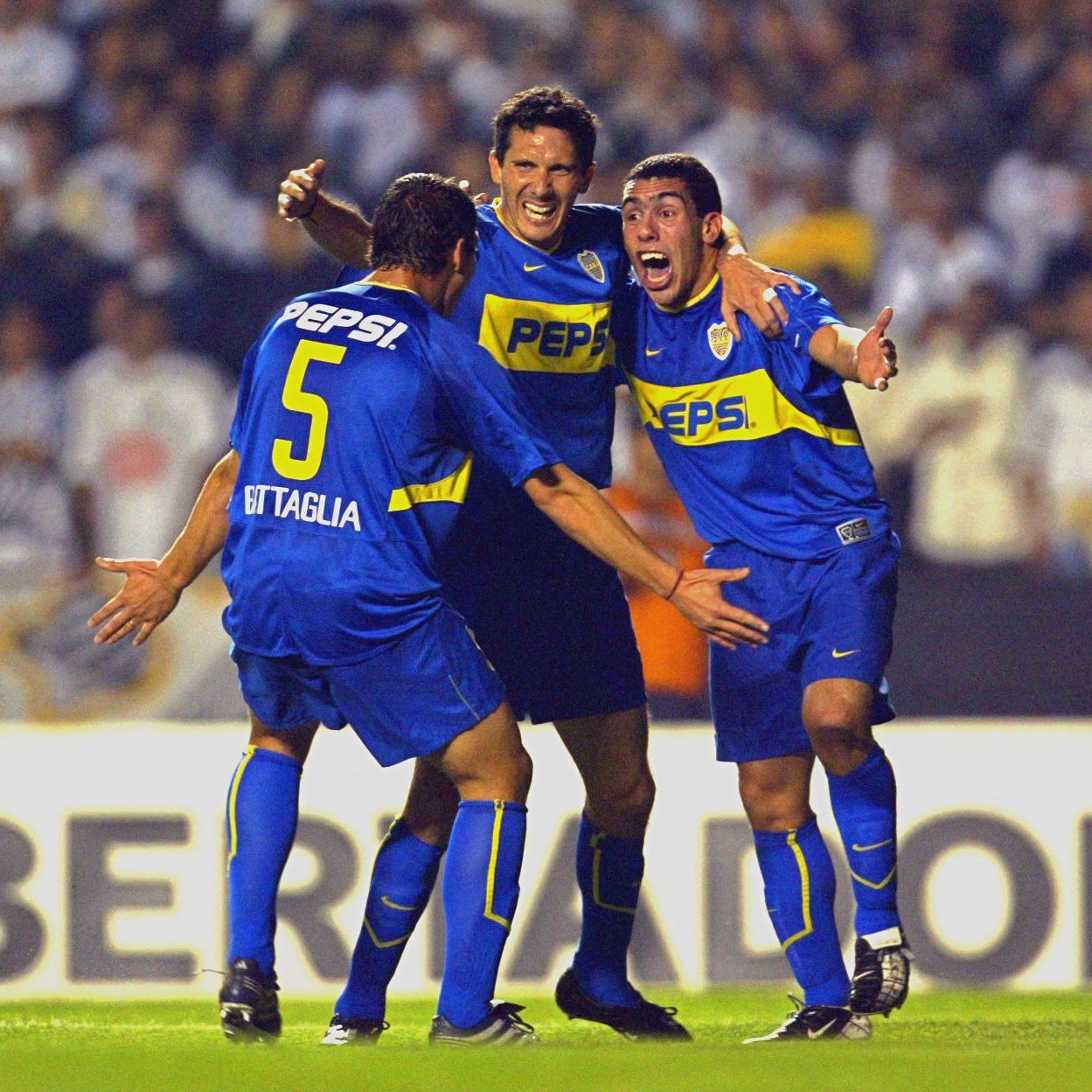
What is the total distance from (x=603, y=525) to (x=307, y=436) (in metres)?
0.64

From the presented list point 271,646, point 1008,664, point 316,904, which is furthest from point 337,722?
point 1008,664

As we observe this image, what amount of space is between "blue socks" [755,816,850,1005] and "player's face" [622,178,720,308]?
52.6 inches

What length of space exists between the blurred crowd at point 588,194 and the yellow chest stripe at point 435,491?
385 cm

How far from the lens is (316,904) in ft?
24.4

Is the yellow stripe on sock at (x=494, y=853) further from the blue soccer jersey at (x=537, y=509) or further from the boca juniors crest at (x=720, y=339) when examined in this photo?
the boca juniors crest at (x=720, y=339)

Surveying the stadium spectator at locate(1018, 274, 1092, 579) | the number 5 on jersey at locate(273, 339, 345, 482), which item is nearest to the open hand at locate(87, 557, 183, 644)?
the number 5 on jersey at locate(273, 339, 345, 482)

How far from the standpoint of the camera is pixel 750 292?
16.3 feet

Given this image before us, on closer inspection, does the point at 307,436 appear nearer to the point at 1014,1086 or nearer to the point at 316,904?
the point at 1014,1086

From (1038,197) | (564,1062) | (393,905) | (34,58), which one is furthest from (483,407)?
(34,58)

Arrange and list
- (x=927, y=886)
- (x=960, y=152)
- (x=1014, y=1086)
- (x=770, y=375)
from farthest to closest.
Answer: (x=960, y=152) → (x=927, y=886) → (x=770, y=375) → (x=1014, y=1086)

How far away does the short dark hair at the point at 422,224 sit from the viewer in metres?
4.35

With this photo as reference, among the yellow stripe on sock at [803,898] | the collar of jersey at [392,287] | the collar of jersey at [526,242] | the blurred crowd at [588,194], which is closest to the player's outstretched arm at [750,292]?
the collar of jersey at [526,242]

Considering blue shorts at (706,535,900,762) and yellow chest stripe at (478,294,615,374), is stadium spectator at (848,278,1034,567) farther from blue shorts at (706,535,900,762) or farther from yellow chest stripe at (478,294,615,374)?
yellow chest stripe at (478,294,615,374)

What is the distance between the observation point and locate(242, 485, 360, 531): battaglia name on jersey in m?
4.22
